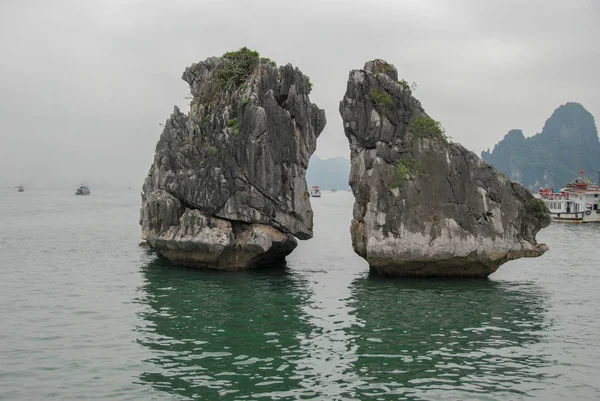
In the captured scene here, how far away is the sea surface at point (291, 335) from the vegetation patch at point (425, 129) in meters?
8.53

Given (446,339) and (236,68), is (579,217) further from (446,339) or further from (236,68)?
(446,339)

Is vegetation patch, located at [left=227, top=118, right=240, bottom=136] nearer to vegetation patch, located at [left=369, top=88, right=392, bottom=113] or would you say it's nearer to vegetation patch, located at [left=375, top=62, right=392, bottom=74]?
vegetation patch, located at [left=369, top=88, right=392, bottom=113]

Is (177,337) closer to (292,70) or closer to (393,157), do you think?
(393,157)

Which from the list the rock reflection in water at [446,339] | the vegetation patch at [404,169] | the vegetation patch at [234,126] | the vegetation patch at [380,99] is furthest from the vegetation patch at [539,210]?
the vegetation patch at [234,126]

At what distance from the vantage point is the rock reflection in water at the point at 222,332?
16.5 meters

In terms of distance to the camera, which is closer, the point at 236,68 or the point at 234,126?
the point at 234,126

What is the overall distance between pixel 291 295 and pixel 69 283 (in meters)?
12.4

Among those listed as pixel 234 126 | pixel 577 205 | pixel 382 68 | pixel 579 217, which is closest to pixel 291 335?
pixel 234 126

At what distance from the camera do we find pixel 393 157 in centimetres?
3419

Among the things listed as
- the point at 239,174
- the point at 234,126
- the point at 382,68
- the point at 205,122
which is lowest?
the point at 239,174

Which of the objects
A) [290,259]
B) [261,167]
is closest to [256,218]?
[261,167]

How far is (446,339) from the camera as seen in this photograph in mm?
21188

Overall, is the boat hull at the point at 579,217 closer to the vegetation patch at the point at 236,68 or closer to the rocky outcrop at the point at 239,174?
the rocky outcrop at the point at 239,174

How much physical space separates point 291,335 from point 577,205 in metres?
87.5
